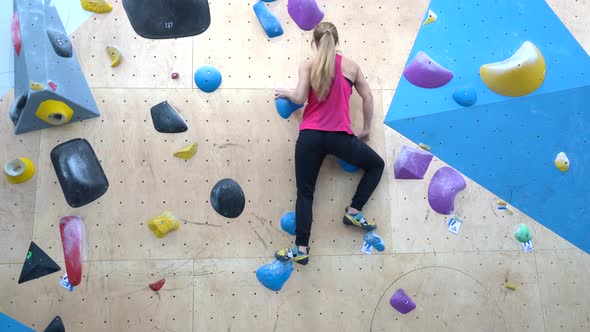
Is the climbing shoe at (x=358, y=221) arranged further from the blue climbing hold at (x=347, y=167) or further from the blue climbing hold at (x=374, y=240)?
the blue climbing hold at (x=347, y=167)

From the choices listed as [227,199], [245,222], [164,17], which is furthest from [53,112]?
[245,222]

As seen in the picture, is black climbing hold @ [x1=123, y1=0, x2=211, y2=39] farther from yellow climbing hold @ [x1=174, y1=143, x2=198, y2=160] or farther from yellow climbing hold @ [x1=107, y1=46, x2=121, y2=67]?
yellow climbing hold @ [x1=174, y1=143, x2=198, y2=160]

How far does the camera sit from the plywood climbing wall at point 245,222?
2.38 metres

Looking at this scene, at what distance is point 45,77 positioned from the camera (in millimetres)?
2355

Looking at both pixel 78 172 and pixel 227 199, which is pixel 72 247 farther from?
pixel 227 199

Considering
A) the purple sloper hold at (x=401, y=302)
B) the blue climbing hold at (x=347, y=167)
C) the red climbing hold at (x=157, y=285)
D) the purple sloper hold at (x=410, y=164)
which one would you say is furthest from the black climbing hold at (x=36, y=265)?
the purple sloper hold at (x=410, y=164)

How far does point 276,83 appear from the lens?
258 cm

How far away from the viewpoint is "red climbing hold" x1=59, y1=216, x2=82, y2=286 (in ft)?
7.74

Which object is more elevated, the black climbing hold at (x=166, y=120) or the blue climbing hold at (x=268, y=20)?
the blue climbing hold at (x=268, y=20)

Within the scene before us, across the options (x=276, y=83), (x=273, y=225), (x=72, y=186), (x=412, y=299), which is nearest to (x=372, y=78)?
(x=276, y=83)

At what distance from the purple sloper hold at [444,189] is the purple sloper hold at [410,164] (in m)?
0.08

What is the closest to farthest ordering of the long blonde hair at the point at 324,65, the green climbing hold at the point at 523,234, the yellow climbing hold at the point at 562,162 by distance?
the long blonde hair at the point at 324,65
the green climbing hold at the point at 523,234
the yellow climbing hold at the point at 562,162

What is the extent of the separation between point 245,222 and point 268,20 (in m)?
1.05

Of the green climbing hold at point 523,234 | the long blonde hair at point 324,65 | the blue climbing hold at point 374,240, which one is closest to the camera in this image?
the long blonde hair at point 324,65
